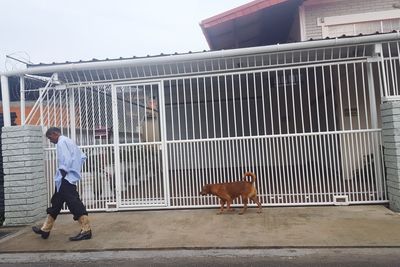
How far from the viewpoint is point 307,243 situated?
16.6 feet

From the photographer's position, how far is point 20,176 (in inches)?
278

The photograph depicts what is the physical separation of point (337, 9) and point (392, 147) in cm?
571

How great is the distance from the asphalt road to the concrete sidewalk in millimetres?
135

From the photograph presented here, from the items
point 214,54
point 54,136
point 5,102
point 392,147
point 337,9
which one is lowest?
point 392,147

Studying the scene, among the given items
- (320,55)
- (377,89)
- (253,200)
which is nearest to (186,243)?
(253,200)

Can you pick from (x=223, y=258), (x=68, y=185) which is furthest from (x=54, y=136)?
(x=223, y=258)

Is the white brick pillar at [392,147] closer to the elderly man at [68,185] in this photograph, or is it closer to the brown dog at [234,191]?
the brown dog at [234,191]

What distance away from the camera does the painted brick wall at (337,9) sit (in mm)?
10625

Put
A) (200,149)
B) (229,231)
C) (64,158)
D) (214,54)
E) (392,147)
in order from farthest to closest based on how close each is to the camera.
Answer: (200,149) < (214,54) < (392,147) < (229,231) < (64,158)

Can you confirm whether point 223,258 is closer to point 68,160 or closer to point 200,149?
point 68,160

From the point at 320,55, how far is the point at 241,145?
250cm

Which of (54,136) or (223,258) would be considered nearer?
(223,258)

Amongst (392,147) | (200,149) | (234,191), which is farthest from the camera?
(200,149)

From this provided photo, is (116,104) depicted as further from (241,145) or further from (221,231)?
(221,231)
